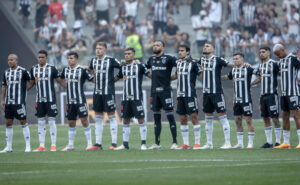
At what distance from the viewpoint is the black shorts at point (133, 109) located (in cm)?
1616

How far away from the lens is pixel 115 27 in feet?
101

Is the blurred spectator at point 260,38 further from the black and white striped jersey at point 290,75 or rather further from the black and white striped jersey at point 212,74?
the black and white striped jersey at point 290,75

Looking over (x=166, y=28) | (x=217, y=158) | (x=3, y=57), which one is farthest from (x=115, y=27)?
(x=217, y=158)

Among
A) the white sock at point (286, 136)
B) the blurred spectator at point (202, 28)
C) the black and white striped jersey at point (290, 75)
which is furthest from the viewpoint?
the blurred spectator at point (202, 28)

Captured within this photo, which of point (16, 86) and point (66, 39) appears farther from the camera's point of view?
point (66, 39)

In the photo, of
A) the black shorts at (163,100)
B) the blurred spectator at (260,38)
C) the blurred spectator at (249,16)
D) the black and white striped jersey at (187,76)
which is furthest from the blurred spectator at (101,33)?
the black and white striped jersey at (187,76)

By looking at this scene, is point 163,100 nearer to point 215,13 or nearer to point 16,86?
point 16,86

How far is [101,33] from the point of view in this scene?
30906 mm

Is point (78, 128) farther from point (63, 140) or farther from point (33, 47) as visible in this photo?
point (33, 47)

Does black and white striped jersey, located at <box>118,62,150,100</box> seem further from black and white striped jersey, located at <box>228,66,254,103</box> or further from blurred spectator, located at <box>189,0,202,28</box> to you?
blurred spectator, located at <box>189,0,202,28</box>

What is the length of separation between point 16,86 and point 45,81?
2.33ft

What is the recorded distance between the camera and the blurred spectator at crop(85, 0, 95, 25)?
32.8 metres

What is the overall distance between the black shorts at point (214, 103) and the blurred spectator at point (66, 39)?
563 inches

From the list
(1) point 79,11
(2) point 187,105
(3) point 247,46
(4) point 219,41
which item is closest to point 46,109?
(2) point 187,105
